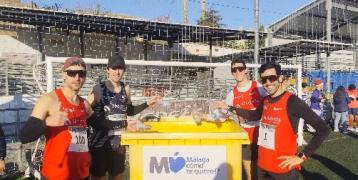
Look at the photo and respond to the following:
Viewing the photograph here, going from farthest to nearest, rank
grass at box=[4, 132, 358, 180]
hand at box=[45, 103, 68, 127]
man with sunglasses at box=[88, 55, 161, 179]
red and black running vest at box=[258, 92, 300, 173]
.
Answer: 1. grass at box=[4, 132, 358, 180]
2. man with sunglasses at box=[88, 55, 161, 179]
3. red and black running vest at box=[258, 92, 300, 173]
4. hand at box=[45, 103, 68, 127]

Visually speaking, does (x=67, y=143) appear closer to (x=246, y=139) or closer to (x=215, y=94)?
(x=246, y=139)

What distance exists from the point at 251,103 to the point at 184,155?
66.0 inches

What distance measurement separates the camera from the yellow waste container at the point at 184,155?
3861 millimetres

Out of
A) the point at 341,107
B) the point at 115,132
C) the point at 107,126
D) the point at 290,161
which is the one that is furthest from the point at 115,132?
the point at 341,107

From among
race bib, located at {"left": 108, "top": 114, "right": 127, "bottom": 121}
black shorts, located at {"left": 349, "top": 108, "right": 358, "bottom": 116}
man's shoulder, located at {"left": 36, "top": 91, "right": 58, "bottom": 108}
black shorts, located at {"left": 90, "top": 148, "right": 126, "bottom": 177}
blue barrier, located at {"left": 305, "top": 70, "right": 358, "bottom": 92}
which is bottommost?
black shorts, located at {"left": 349, "top": 108, "right": 358, "bottom": 116}

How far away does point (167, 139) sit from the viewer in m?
3.91

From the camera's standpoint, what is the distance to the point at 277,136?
13.1ft

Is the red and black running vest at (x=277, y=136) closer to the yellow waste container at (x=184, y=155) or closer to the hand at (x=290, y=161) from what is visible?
the hand at (x=290, y=161)

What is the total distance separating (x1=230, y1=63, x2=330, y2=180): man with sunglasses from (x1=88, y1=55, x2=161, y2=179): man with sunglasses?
1594 mm

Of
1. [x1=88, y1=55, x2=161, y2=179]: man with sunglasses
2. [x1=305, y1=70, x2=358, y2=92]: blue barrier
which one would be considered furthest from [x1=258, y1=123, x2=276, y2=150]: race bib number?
[x1=305, y1=70, x2=358, y2=92]: blue barrier

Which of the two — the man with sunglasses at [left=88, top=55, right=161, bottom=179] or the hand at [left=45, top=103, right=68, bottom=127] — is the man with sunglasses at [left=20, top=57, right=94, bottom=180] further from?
the man with sunglasses at [left=88, top=55, right=161, bottom=179]

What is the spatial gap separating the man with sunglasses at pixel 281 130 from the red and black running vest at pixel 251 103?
1067 mm

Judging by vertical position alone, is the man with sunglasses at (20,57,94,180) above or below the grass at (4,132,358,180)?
above

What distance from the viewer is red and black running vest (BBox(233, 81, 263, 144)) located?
5.29 metres
